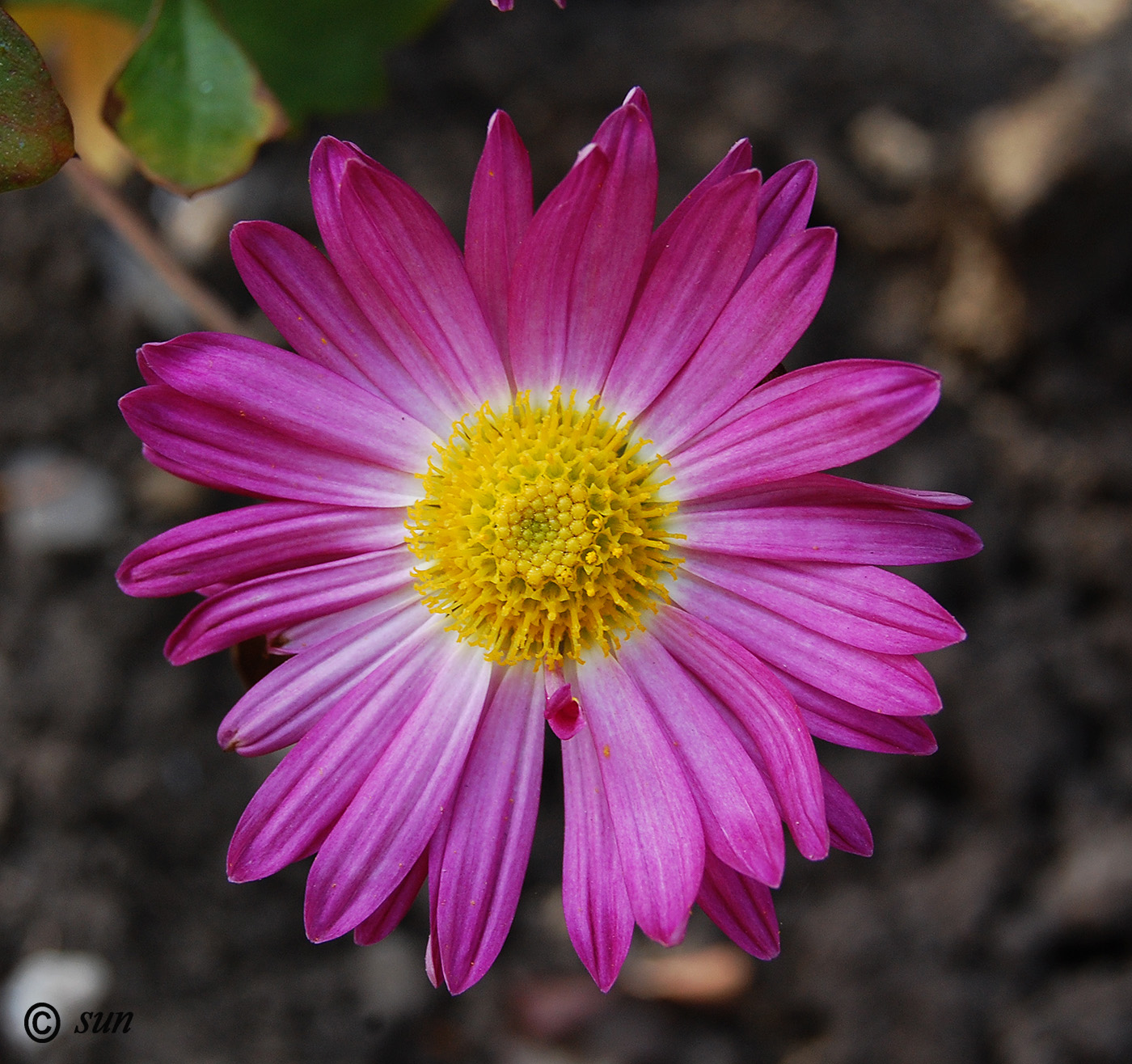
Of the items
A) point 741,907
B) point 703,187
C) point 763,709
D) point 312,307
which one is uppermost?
point 703,187

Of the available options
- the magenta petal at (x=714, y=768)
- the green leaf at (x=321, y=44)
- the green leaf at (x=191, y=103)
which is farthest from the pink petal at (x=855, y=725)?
the green leaf at (x=321, y=44)

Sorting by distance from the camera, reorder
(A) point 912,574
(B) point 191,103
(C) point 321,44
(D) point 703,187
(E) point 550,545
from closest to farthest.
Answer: (D) point 703,187 → (E) point 550,545 → (B) point 191,103 → (C) point 321,44 → (A) point 912,574

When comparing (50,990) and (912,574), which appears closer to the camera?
(50,990)

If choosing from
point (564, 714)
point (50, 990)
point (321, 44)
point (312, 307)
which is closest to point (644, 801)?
point (564, 714)

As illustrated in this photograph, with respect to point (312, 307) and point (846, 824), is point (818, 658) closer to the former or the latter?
point (846, 824)

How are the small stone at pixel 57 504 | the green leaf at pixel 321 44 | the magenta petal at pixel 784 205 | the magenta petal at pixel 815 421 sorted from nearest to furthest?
the magenta petal at pixel 815 421
the magenta petal at pixel 784 205
the green leaf at pixel 321 44
the small stone at pixel 57 504

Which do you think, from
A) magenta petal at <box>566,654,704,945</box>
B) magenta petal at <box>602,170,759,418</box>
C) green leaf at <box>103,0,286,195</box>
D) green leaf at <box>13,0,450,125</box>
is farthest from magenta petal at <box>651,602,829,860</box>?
green leaf at <box>13,0,450,125</box>

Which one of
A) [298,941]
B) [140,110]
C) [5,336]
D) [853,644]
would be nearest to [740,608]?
[853,644]

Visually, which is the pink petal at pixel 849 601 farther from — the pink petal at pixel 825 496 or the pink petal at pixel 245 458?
the pink petal at pixel 245 458
